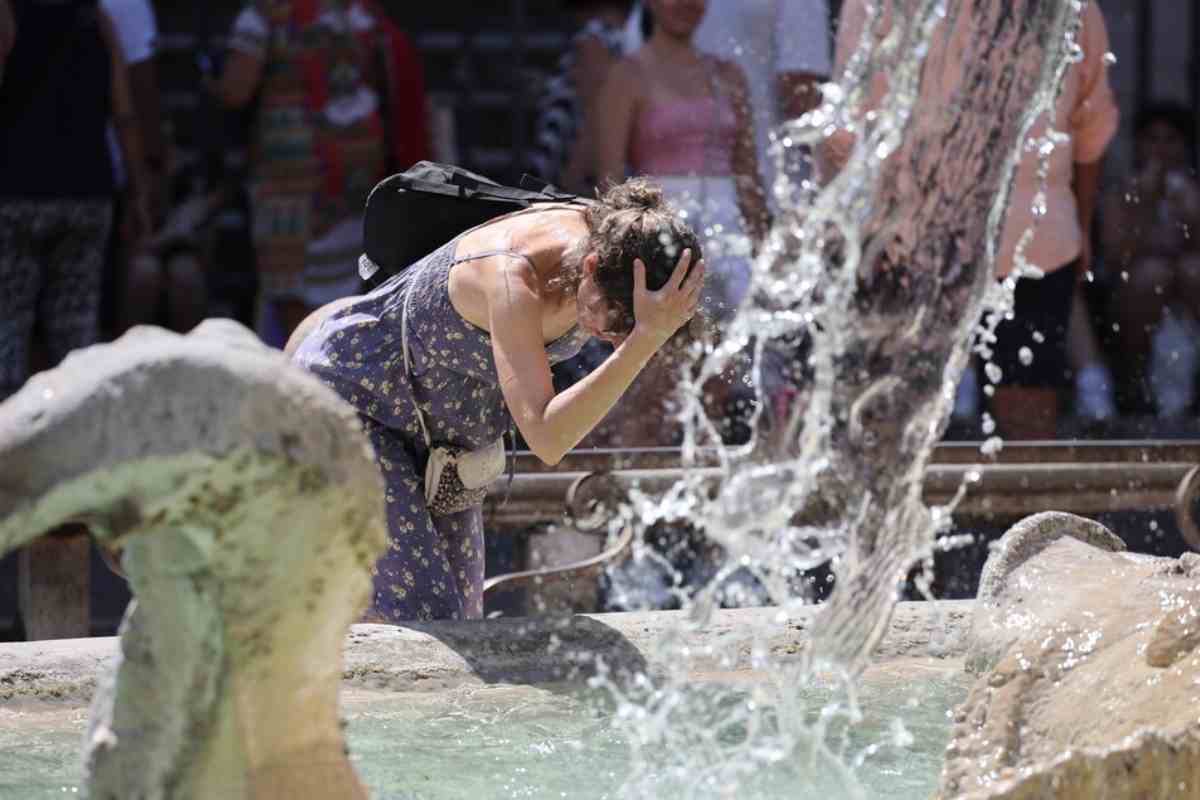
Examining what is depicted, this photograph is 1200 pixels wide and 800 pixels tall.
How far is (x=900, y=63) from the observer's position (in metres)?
4.53

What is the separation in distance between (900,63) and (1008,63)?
0.70 meters

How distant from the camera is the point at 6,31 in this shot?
6238mm

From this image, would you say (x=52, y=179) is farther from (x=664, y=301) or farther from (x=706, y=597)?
(x=664, y=301)

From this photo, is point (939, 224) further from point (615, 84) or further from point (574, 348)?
point (574, 348)

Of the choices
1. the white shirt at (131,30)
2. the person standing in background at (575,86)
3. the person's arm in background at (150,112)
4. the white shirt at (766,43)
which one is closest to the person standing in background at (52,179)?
the white shirt at (131,30)

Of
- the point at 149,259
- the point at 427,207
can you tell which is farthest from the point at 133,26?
the point at 427,207

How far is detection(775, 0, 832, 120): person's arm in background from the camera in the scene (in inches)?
239

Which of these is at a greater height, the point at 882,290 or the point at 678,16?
the point at 678,16

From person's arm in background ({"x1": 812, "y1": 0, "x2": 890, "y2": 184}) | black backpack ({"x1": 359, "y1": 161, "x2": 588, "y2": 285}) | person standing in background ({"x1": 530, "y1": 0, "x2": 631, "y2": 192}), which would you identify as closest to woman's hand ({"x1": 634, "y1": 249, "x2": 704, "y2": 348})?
black backpack ({"x1": 359, "y1": 161, "x2": 588, "y2": 285})

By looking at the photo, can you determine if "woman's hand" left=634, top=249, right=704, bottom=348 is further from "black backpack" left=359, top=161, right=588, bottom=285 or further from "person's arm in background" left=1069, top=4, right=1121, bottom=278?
"person's arm in background" left=1069, top=4, right=1121, bottom=278

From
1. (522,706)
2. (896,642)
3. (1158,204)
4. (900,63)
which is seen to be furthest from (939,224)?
(1158,204)

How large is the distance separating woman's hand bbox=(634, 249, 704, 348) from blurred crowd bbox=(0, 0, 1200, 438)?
5.99 feet

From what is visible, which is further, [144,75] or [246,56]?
[144,75]

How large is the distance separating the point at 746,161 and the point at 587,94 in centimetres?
88
